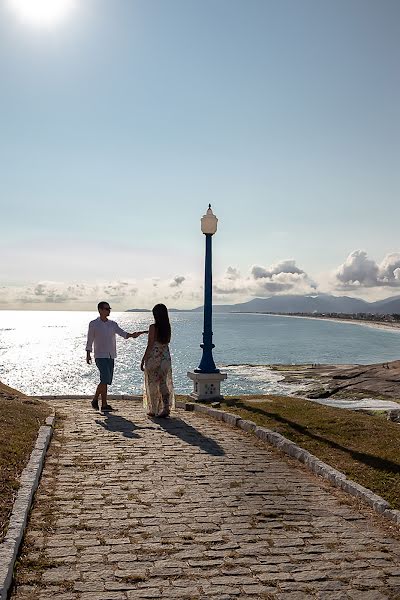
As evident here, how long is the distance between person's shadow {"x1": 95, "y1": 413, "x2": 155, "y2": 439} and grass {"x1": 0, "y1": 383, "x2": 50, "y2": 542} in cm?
115

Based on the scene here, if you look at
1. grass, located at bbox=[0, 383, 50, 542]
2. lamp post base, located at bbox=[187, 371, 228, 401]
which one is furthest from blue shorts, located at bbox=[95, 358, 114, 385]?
lamp post base, located at bbox=[187, 371, 228, 401]

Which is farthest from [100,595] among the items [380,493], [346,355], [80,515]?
[346,355]

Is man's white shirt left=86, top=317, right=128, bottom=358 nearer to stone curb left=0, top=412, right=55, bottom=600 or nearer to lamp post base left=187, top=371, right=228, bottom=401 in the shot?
lamp post base left=187, top=371, right=228, bottom=401

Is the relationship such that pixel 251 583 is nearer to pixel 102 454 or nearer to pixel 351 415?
pixel 102 454

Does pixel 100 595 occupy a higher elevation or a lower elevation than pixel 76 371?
higher

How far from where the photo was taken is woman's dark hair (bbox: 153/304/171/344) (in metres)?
11.4

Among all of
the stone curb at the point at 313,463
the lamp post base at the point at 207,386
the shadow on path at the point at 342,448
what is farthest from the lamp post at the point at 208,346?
the stone curb at the point at 313,463

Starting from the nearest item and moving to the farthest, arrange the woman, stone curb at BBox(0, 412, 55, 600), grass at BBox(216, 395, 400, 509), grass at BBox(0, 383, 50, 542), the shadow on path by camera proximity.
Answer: stone curb at BBox(0, 412, 55, 600) → grass at BBox(0, 383, 50, 542) → grass at BBox(216, 395, 400, 509) → the shadow on path → the woman

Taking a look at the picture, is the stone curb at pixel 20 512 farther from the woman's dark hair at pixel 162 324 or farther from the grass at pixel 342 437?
the grass at pixel 342 437

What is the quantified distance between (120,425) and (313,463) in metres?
4.11

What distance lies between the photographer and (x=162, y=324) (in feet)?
38.3

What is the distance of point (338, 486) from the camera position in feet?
23.8

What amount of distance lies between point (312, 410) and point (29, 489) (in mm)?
7670

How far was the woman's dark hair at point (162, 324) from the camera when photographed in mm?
11439
